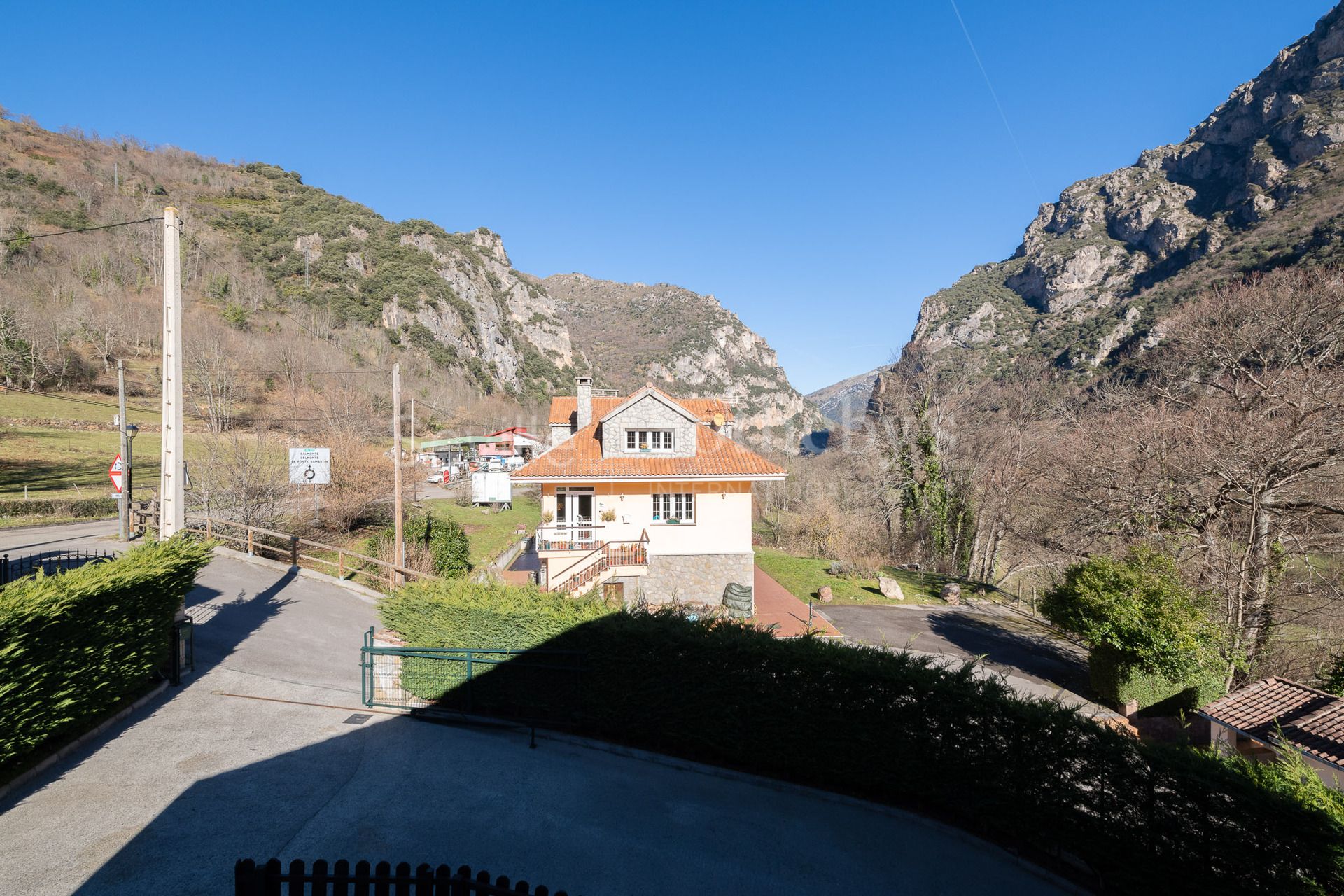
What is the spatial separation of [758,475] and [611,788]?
46.4 feet

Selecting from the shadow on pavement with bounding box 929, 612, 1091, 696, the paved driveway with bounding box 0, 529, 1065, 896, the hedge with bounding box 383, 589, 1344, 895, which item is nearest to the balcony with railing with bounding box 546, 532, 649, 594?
the hedge with bounding box 383, 589, 1344, 895

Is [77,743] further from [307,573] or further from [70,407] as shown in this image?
[70,407]

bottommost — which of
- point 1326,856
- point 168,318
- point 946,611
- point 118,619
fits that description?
point 946,611

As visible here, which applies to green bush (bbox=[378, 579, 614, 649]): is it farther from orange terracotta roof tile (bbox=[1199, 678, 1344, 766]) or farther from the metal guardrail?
orange terracotta roof tile (bbox=[1199, 678, 1344, 766])

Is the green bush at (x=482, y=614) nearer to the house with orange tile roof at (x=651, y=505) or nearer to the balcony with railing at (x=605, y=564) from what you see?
the balcony with railing at (x=605, y=564)

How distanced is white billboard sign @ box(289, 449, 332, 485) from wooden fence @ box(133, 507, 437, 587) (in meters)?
2.18

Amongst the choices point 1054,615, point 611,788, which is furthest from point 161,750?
point 1054,615

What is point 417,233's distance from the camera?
12425cm

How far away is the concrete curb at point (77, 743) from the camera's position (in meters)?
6.10

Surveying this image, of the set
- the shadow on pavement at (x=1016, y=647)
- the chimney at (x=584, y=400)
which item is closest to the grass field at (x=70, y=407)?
the chimney at (x=584, y=400)

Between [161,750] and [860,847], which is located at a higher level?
[161,750]

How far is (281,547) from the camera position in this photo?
21172mm

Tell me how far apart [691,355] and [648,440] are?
137953 millimetres

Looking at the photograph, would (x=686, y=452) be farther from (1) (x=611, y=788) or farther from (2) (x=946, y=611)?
(1) (x=611, y=788)
